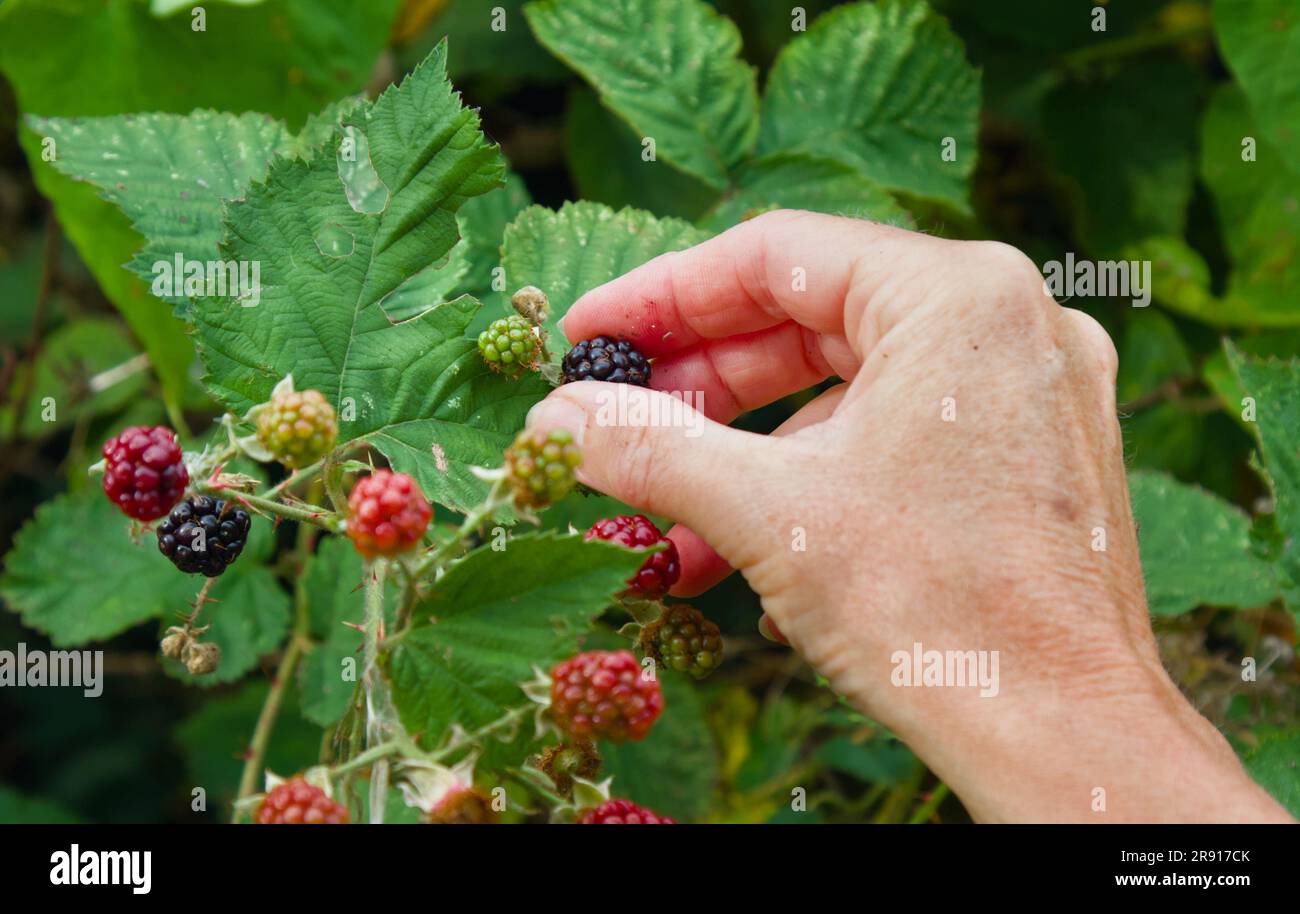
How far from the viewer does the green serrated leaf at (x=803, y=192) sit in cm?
186

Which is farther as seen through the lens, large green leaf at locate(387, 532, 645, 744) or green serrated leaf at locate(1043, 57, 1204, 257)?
green serrated leaf at locate(1043, 57, 1204, 257)

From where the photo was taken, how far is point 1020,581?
117 cm

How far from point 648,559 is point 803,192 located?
93 cm

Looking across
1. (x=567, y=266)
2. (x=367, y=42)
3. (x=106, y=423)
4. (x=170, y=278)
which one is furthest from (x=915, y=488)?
(x=106, y=423)

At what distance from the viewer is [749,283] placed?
5.05 ft

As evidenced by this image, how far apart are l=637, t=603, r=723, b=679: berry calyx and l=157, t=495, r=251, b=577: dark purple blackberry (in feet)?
1.57

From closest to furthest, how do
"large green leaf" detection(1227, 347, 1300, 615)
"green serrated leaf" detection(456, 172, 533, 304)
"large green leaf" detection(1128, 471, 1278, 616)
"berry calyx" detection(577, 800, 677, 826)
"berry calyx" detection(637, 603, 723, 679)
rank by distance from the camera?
1. "berry calyx" detection(577, 800, 677, 826)
2. "berry calyx" detection(637, 603, 723, 679)
3. "large green leaf" detection(1227, 347, 1300, 615)
4. "green serrated leaf" detection(456, 172, 533, 304)
5. "large green leaf" detection(1128, 471, 1278, 616)

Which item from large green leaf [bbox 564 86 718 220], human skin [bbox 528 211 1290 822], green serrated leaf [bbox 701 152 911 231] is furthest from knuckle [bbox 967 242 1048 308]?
large green leaf [bbox 564 86 718 220]

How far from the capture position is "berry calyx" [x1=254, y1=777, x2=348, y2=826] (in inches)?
37.8

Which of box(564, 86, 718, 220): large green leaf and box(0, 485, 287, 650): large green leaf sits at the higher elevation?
box(564, 86, 718, 220): large green leaf

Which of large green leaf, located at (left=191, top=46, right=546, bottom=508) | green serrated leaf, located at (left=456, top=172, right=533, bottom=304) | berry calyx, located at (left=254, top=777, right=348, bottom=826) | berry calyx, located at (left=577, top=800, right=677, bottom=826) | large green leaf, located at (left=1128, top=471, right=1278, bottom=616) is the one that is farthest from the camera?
large green leaf, located at (left=1128, top=471, right=1278, bottom=616)

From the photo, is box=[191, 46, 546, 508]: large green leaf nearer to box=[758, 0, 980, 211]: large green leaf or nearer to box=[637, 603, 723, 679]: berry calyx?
box=[637, 603, 723, 679]: berry calyx

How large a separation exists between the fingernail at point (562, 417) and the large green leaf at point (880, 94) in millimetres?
947
